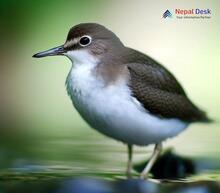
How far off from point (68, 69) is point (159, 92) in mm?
305

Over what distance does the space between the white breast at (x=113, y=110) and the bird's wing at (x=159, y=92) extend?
23 millimetres

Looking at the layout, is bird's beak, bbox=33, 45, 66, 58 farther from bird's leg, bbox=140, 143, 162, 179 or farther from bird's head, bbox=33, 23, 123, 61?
bird's leg, bbox=140, 143, 162, 179

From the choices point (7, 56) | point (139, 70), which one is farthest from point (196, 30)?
point (7, 56)

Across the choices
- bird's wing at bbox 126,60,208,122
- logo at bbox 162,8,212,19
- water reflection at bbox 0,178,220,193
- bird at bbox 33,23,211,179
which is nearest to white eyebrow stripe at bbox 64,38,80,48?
bird at bbox 33,23,211,179

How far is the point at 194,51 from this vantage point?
8.20ft

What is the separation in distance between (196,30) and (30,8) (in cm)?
55

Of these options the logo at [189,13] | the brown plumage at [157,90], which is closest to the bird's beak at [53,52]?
the brown plumage at [157,90]

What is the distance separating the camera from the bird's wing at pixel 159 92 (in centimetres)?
233

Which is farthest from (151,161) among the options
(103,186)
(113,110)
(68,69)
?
(68,69)

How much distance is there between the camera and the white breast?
2285mm

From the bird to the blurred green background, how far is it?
7cm

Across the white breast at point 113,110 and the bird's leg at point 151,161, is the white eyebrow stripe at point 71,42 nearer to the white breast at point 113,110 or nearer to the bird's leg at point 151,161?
the white breast at point 113,110

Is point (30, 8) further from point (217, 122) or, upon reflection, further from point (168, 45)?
point (217, 122)

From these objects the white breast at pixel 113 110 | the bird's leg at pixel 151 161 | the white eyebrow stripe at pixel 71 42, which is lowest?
the bird's leg at pixel 151 161
